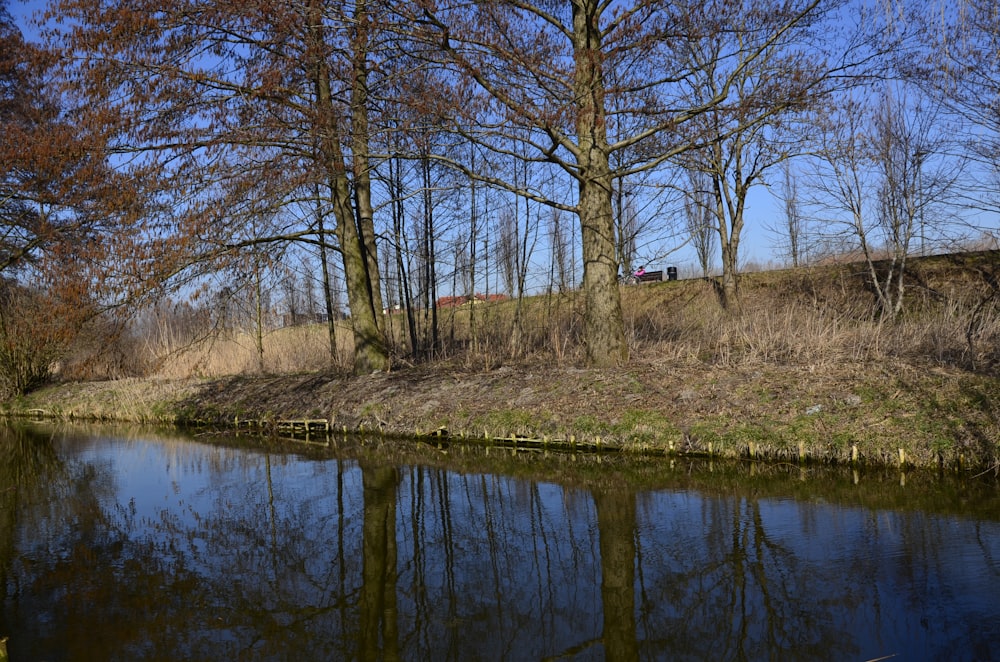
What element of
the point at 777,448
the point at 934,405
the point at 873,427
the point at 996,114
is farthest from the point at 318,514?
the point at 996,114

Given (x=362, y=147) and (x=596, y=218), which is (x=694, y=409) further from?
(x=362, y=147)

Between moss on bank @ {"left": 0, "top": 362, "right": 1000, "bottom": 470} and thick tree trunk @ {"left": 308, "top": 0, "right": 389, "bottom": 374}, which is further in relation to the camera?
thick tree trunk @ {"left": 308, "top": 0, "right": 389, "bottom": 374}

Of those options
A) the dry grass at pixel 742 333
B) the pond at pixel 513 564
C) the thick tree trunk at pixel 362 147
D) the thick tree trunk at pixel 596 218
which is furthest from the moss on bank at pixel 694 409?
the thick tree trunk at pixel 362 147

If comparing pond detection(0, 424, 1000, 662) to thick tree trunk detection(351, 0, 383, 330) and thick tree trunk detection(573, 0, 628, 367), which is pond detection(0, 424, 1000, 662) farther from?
thick tree trunk detection(351, 0, 383, 330)

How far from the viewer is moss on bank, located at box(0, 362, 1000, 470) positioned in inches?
308

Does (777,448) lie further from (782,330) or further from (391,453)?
(391,453)

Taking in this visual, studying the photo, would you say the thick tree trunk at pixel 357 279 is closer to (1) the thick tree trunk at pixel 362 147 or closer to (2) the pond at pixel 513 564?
(1) the thick tree trunk at pixel 362 147

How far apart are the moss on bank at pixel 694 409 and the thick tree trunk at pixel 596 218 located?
52cm

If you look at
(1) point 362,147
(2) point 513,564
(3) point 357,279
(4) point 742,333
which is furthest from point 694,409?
(3) point 357,279

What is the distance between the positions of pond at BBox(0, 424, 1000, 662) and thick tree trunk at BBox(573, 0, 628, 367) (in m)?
2.55

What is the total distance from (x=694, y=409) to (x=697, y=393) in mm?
312

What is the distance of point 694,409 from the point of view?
9.27 meters

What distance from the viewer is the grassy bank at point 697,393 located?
26.4 feet

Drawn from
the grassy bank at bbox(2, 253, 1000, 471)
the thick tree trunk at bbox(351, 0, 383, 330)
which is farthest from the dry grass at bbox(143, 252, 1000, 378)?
the thick tree trunk at bbox(351, 0, 383, 330)
